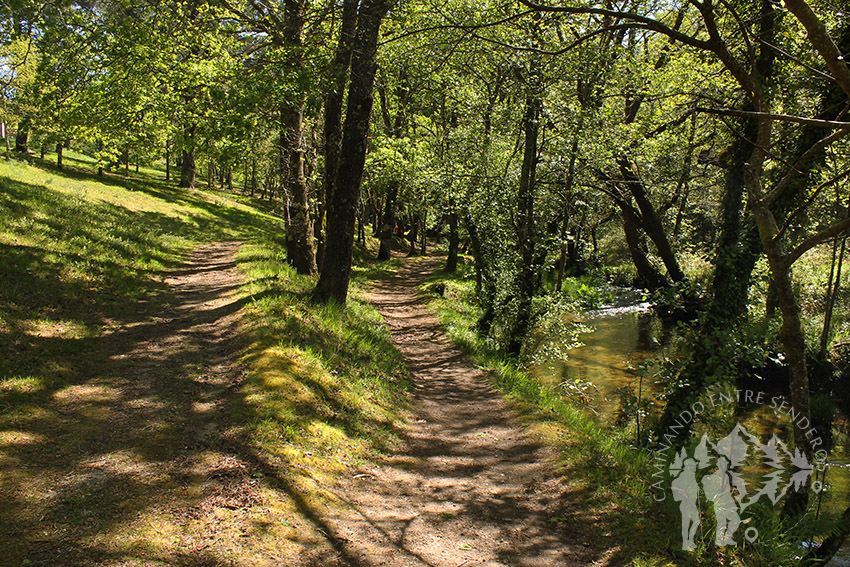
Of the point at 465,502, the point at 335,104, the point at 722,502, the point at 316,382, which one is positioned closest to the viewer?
the point at 722,502

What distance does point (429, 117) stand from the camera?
2075 centimetres

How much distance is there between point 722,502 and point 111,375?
6844 mm

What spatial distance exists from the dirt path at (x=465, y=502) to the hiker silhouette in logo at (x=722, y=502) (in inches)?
41.8

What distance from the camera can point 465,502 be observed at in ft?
16.6

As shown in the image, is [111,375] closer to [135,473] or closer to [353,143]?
[135,473]

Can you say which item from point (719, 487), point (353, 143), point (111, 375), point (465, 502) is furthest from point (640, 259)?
point (111, 375)

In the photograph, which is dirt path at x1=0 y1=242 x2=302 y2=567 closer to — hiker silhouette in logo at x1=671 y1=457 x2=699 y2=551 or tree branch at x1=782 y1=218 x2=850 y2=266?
hiker silhouette in logo at x1=671 y1=457 x2=699 y2=551

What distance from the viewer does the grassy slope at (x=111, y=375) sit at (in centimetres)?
344

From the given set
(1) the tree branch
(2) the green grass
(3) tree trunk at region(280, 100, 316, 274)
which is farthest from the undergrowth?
(3) tree trunk at region(280, 100, 316, 274)

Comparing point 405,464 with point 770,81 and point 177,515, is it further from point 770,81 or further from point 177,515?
point 770,81

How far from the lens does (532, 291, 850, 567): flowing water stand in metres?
7.16

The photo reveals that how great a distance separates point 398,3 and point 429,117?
11963mm

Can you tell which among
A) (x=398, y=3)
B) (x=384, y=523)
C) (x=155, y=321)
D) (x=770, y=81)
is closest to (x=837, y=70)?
(x=770, y=81)

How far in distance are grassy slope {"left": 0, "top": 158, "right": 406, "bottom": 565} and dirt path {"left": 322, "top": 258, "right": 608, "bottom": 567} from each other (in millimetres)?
449
